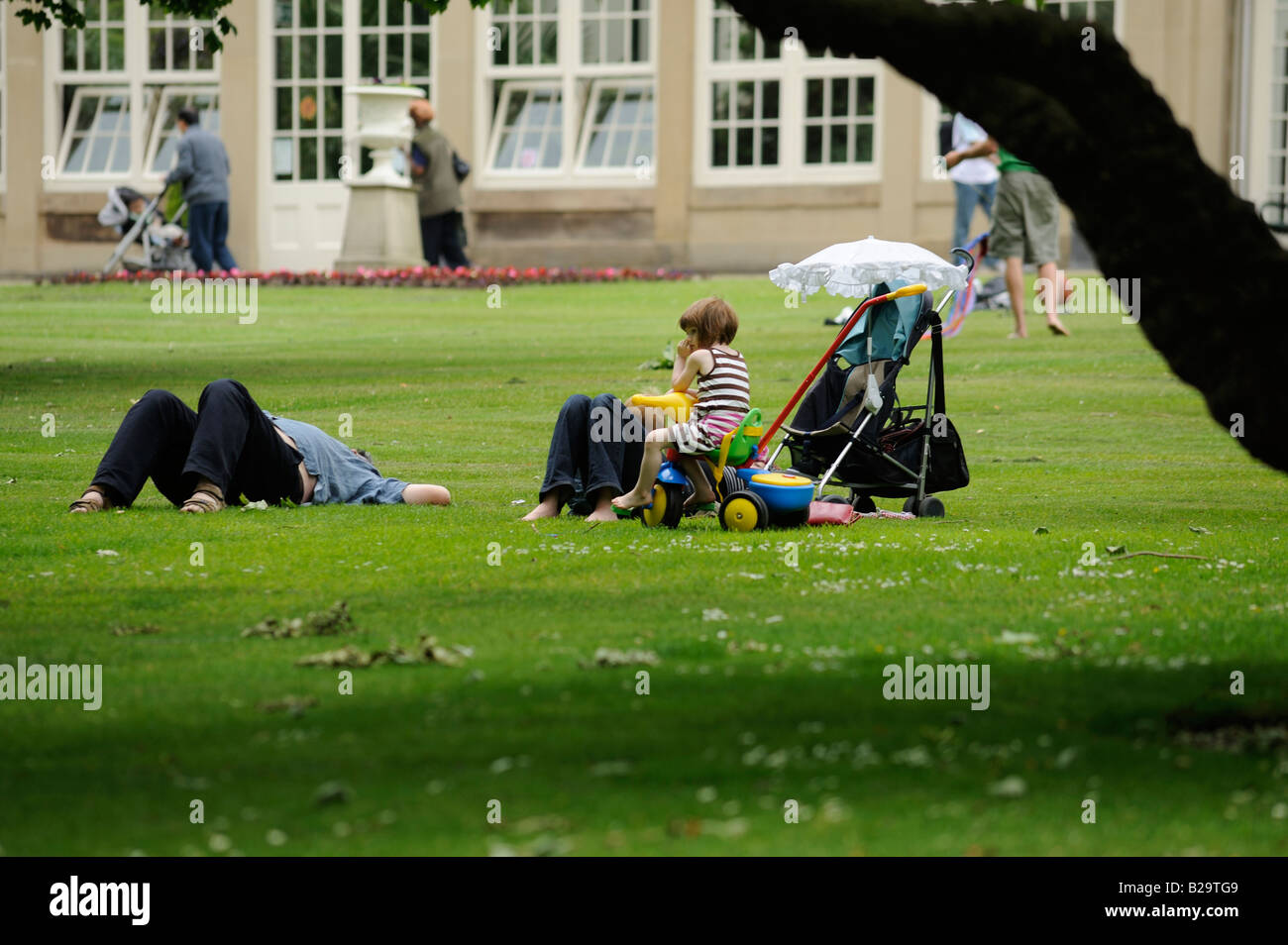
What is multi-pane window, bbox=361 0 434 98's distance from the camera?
3238cm

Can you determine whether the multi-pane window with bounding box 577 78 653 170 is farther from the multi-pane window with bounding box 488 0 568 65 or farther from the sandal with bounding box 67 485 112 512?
the sandal with bounding box 67 485 112 512

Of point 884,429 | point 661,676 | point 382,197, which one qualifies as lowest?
point 661,676

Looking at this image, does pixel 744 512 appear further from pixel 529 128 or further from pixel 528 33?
pixel 528 33

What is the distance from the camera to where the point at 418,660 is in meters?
5.78

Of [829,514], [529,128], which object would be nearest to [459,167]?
[529,128]

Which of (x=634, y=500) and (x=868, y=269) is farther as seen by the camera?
(x=868, y=269)

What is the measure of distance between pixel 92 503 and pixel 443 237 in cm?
1966

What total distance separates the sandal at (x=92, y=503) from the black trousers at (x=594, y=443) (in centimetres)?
206

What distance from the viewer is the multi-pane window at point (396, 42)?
3238 centimetres

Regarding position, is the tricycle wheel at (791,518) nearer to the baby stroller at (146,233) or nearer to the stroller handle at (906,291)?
the stroller handle at (906,291)

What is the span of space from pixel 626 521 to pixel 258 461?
1.83 metres

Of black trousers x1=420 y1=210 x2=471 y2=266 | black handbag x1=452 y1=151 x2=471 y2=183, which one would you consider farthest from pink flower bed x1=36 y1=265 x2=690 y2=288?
black handbag x1=452 y1=151 x2=471 y2=183

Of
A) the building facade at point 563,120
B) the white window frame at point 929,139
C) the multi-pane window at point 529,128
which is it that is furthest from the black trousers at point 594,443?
the multi-pane window at point 529,128

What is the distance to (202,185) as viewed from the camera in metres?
27.3
